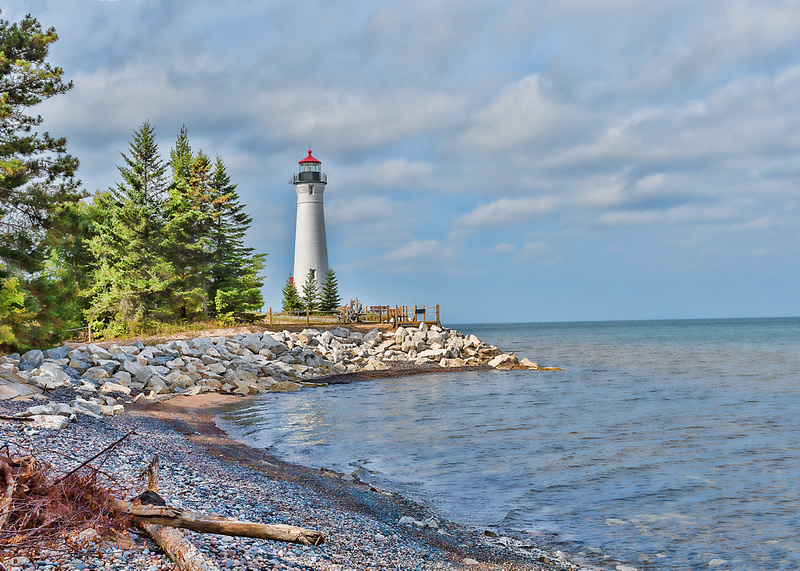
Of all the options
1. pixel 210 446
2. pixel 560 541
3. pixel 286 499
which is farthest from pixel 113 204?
pixel 560 541

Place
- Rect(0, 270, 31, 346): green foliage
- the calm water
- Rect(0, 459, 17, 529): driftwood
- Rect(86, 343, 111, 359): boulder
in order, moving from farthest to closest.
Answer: Rect(86, 343, 111, 359): boulder < Rect(0, 270, 31, 346): green foliage < the calm water < Rect(0, 459, 17, 529): driftwood

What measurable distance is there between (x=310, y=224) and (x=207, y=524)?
149 feet

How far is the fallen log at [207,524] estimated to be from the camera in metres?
4.94

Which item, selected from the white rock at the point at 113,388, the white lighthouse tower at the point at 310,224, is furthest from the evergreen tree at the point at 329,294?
the white rock at the point at 113,388

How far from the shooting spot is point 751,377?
2758 cm

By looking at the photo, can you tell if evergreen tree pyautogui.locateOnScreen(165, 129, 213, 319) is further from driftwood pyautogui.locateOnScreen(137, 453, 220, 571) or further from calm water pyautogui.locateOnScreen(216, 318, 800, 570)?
driftwood pyautogui.locateOnScreen(137, 453, 220, 571)

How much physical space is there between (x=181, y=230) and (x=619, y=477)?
28.9 meters

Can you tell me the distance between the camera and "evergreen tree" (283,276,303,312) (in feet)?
159

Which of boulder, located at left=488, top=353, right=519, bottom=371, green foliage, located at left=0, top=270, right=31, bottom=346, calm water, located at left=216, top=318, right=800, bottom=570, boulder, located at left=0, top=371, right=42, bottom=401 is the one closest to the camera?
calm water, located at left=216, top=318, right=800, bottom=570

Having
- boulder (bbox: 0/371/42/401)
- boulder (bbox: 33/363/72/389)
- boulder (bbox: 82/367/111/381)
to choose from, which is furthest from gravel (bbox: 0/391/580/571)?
boulder (bbox: 82/367/111/381)

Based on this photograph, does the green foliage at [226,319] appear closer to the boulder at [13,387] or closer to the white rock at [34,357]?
the white rock at [34,357]

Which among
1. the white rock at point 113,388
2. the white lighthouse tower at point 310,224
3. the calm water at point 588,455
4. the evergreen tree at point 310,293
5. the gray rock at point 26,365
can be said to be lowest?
the calm water at point 588,455

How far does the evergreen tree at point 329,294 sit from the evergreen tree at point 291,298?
1.87 m

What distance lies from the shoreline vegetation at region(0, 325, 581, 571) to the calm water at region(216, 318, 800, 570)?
38.0 inches
